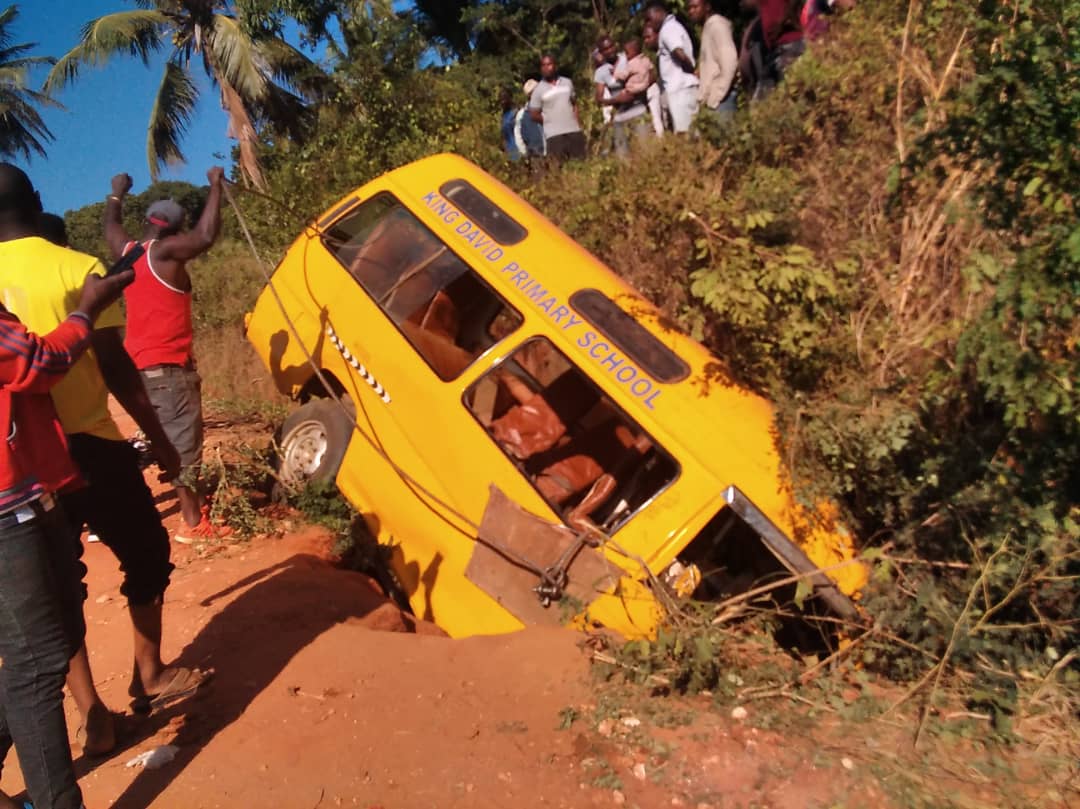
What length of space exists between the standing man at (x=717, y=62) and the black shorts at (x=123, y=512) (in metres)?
6.50

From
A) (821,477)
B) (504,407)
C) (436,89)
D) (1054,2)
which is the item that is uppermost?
(436,89)

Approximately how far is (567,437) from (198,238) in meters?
2.45

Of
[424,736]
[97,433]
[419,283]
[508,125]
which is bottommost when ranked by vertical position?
[424,736]

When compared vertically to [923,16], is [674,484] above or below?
below

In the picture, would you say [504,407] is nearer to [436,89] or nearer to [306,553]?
[306,553]

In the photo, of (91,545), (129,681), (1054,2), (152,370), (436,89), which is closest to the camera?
(1054,2)

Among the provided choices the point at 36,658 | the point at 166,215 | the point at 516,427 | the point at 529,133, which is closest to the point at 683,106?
the point at 529,133

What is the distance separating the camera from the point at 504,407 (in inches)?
199

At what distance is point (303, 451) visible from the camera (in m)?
6.08

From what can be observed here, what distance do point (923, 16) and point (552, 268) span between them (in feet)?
12.7

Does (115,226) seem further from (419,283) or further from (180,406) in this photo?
(419,283)

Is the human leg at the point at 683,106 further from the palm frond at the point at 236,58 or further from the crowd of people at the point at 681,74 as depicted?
the palm frond at the point at 236,58

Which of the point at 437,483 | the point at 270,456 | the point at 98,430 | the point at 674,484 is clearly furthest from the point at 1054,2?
the point at 270,456

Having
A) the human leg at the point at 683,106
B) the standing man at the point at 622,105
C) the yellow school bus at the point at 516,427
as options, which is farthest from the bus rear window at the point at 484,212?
the human leg at the point at 683,106
